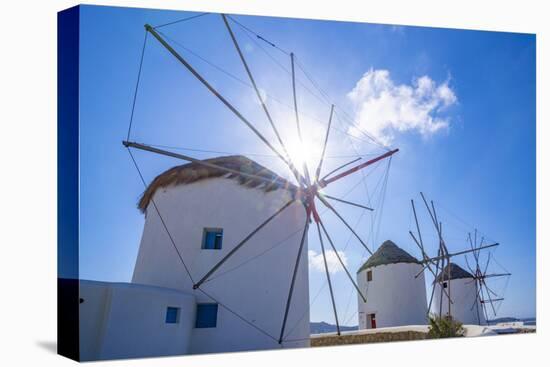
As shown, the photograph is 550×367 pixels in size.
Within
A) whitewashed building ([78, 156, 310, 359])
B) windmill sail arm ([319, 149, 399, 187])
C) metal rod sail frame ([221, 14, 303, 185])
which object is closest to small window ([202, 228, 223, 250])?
whitewashed building ([78, 156, 310, 359])

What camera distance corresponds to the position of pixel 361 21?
880 cm

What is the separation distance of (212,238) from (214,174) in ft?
3.82

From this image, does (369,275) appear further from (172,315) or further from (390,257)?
(172,315)

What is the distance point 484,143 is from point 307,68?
13.9ft

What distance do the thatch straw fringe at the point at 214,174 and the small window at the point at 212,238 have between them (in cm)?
97

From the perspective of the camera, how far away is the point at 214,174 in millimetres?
8922

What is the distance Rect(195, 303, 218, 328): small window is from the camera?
26.5 ft

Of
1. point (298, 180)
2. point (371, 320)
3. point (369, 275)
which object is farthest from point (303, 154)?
point (371, 320)

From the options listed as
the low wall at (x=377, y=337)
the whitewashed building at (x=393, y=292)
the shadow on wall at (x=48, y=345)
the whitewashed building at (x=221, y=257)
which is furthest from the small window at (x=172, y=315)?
the whitewashed building at (x=393, y=292)

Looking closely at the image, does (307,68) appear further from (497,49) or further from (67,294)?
(67,294)

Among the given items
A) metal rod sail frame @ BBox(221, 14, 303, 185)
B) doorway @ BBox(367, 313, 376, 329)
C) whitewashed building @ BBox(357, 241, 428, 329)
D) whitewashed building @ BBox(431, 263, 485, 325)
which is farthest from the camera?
whitewashed building @ BBox(431, 263, 485, 325)

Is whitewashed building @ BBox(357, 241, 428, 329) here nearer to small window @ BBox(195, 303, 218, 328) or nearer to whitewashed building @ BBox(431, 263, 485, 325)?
whitewashed building @ BBox(431, 263, 485, 325)

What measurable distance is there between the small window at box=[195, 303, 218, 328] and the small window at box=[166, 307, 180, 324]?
488 millimetres

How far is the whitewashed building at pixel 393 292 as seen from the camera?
48.2 feet
